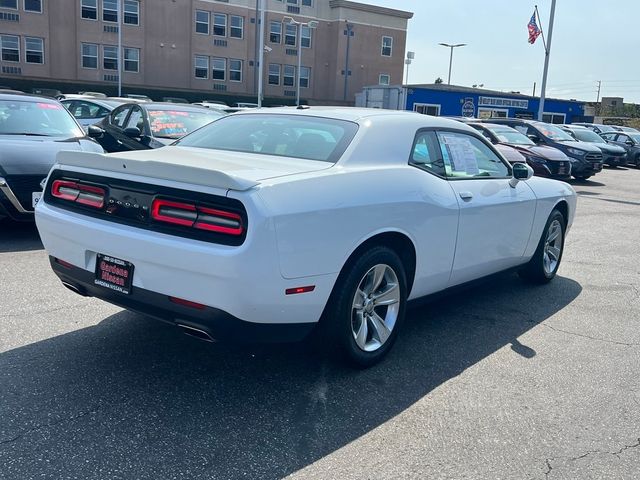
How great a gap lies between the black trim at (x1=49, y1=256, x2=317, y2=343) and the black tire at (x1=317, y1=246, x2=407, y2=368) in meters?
0.16

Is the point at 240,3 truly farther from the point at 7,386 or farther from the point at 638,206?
the point at 7,386

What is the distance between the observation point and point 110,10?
43062mm

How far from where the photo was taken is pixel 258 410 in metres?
3.43

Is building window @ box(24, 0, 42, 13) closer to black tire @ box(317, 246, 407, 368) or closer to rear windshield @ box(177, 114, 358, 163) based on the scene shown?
rear windshield @ box(177, 114, 358, 163)

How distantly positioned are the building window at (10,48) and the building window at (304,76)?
21.2 metres

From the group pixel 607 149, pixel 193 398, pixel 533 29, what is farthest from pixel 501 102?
pixel 193 398

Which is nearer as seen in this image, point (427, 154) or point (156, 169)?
point (156, 169)

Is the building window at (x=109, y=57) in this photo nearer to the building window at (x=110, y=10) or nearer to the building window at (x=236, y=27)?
the building window at (x=110, y=10)

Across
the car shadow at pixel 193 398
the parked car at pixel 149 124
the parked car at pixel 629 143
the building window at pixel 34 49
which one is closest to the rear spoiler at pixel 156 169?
the car shadow at pixel 193 398

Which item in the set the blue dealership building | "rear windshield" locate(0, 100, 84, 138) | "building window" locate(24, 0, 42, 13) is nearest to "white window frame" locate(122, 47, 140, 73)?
"building window" locate(24, 0, 42, 13)

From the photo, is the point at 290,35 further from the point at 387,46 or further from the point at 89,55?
the point at 89,55

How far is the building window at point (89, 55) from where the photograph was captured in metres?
42.8

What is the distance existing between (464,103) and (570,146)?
24.2m

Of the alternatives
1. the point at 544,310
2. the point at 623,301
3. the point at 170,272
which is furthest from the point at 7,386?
the point at 623,301
